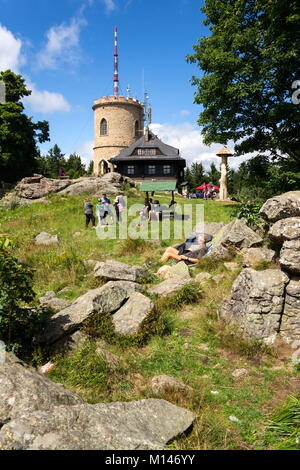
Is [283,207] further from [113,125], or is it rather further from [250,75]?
[113,125]

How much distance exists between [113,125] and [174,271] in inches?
1821

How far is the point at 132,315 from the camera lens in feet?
25.9

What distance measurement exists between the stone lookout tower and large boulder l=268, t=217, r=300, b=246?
46.5 meters

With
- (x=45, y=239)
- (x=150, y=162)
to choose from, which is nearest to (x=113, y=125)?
(x=150, y=162)

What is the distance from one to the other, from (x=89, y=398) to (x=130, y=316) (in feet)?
8.20

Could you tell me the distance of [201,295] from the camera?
931cm

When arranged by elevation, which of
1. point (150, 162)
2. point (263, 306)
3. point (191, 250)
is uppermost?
point (150, 162)

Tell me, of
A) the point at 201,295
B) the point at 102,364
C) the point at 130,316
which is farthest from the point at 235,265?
the point at 102,364

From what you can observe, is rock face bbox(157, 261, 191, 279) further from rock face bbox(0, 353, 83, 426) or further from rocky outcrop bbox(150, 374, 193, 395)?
rock face bbox(0, 353, 83, 426)

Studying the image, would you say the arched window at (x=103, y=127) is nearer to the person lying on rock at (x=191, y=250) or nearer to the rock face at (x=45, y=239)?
the rock face at (x=45, y=239)

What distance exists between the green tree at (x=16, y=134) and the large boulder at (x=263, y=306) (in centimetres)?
3426

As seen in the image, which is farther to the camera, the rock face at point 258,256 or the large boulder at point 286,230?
the rock face at point 258,256

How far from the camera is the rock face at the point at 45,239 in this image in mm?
16297

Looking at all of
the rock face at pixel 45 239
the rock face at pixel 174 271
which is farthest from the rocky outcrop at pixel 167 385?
the rock face at pixel 45 239
